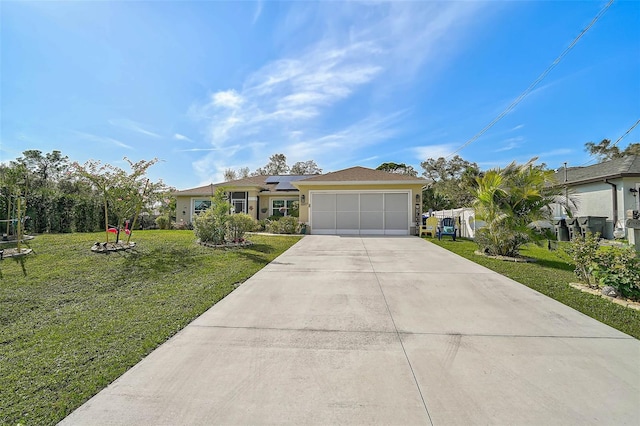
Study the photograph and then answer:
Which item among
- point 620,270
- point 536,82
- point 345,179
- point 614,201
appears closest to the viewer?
point 620,270

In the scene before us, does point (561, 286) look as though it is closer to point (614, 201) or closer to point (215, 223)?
point (215, 223)

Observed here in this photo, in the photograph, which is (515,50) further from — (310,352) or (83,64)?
(83,64)

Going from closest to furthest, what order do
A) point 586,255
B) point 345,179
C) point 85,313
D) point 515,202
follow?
point 85,313
point 586,255
point 515,202
point 345,179

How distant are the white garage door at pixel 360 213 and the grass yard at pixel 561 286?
610 cm

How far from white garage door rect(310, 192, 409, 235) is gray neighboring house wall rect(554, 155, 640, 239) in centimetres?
718

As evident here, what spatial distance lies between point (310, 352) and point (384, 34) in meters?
10.3

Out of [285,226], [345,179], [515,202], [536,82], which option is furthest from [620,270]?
[285,226]

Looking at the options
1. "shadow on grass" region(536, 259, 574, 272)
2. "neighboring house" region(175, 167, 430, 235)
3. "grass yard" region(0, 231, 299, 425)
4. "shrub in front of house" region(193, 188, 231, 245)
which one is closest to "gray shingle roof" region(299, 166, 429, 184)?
"neighboring house" region(175, 167, 430, 235)

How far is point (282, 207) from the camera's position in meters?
18.3

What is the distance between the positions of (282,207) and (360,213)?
5.55m

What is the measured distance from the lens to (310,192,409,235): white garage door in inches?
596

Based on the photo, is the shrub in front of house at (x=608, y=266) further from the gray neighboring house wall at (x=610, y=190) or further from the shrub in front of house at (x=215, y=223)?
the shrub in front of house at (x=215, y=223)

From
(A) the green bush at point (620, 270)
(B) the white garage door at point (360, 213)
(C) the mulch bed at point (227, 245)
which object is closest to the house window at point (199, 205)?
(B) the white garage door at point (360, 213)

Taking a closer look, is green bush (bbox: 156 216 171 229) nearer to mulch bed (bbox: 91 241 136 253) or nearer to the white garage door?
the white garage door
